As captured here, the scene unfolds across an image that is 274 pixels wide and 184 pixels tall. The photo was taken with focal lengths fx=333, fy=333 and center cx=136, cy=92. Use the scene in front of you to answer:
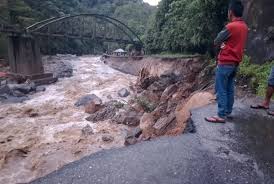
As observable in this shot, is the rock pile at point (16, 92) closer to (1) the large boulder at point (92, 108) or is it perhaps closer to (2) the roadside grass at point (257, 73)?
(1) the large boulder at point (92, 108)

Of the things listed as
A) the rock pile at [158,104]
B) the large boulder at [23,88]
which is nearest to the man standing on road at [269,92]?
the rock pile at [158,104]

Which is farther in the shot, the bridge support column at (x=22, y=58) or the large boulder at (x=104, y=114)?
the bridge support column at (x=22, y=58)

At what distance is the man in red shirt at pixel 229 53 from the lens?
19.7 ft

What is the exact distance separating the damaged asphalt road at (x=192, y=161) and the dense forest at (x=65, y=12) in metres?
41.6

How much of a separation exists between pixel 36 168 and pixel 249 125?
23.0ft

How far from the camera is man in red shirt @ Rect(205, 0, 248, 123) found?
19.7ft

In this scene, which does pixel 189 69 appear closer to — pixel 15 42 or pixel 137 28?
pixel 15 42

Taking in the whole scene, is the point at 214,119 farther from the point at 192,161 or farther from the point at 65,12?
the point at 65,12

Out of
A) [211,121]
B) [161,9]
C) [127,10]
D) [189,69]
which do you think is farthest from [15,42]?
[127,10]

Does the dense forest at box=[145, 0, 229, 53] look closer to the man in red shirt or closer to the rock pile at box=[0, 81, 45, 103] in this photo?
the man in red shirt

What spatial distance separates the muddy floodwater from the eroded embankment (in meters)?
2.03

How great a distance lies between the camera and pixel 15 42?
33.2 m

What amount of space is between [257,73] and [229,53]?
559 centimetres

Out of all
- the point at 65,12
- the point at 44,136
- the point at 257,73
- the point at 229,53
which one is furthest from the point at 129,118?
the point at 65,12
